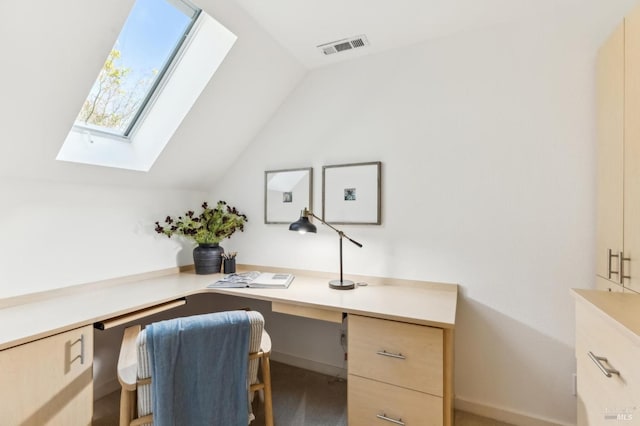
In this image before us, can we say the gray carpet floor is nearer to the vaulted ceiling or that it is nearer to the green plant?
the green plant

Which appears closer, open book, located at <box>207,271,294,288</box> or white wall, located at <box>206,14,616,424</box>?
white wall, located at <box>206,14,616,424</box>

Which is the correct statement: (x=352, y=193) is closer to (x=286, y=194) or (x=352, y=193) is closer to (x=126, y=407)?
(x=286, y=194)

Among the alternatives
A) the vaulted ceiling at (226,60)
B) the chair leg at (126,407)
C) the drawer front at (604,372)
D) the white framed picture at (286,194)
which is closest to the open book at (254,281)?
the white framed picture at (286,194)

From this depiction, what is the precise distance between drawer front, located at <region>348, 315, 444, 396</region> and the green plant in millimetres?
1387

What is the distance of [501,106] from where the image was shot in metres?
1.72

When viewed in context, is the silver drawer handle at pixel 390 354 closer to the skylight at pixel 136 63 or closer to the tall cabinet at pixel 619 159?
the tall cabinet at pixel 619 159

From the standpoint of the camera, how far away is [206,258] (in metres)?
2.36

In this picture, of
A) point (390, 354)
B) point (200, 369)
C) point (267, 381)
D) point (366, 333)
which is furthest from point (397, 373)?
point (200, 369)

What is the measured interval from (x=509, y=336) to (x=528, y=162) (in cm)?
101

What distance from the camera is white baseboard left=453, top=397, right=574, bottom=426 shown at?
64.1 inches

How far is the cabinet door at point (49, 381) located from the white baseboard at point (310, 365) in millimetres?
1320

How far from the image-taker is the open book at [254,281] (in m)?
1.96

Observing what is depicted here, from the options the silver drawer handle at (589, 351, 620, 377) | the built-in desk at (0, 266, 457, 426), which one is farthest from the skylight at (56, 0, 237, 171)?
the silver drawer handle at (589, 351, 620, 377)

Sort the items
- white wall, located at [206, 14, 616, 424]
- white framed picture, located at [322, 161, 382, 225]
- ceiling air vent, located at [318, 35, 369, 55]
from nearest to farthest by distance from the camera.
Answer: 1. white wall, located at [206, 14, 616, 424]
2. ceiling air vent, located at [318, 35, 369, 55]
3. white framed picture, located at [322, 161, 382, 225]
